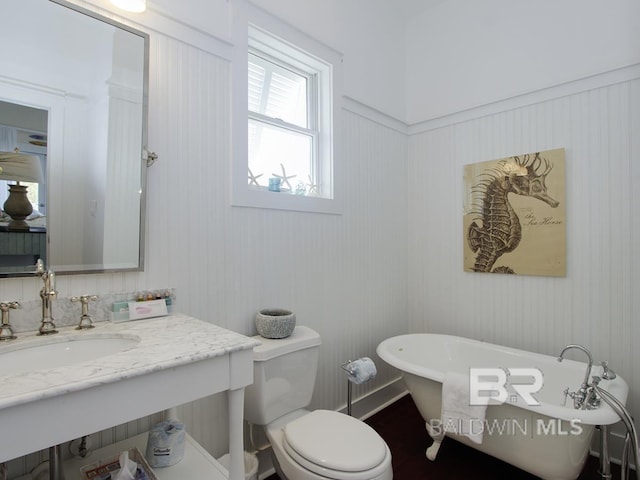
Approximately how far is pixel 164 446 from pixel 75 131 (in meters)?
1.19

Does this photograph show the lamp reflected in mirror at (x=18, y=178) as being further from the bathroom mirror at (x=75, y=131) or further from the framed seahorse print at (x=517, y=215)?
the framed seahorse print at (x=517, y=215)

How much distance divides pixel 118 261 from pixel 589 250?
A: 2.55m

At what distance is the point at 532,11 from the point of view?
2.26 m

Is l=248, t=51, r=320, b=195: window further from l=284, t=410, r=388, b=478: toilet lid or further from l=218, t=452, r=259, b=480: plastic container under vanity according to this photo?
l=218, t=452, r=259, b=480: plastic container under vanity

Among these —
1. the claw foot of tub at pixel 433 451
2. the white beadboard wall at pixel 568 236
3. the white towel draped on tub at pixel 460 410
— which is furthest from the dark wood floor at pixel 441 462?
the white beadboard wall at pixel 568 236

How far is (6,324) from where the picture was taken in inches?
41.5

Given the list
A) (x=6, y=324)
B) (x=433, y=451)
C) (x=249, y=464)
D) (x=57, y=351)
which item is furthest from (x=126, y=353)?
(x=433, y=451)

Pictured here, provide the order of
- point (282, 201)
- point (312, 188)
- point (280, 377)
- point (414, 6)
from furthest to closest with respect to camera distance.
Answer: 1. point (414, 6)
2. point (312, 188)
3. point (282, 201)
4. point (280, 377)

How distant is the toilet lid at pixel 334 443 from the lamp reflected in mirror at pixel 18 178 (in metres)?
1.27

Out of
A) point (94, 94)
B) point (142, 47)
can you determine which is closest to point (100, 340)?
point (94, 94)

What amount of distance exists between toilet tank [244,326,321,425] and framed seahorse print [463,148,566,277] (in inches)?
59.3

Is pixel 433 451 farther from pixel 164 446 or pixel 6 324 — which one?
pixel 6 324

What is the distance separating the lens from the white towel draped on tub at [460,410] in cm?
159

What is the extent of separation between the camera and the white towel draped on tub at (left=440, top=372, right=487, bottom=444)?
1.59 metres
